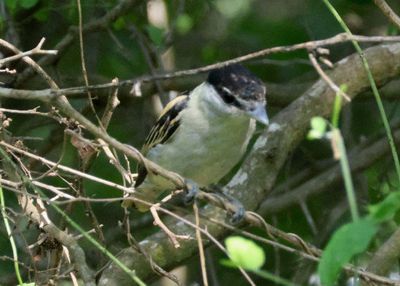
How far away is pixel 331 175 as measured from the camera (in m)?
4.71

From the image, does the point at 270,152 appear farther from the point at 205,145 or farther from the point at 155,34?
the point at 155,34

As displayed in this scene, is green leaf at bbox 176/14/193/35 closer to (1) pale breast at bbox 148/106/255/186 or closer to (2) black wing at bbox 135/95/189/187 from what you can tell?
(2) black wing at bbox 135/95/189/187

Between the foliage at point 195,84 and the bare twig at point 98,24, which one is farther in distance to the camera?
the foliage at point 195,84

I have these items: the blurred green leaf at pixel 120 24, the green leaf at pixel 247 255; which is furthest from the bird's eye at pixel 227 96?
the green leaf at pixel 247 255

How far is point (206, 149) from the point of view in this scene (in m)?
3.53

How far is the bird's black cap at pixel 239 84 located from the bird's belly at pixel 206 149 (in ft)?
0.52

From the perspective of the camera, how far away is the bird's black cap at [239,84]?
3.25 m

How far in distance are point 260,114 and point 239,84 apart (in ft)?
0.61

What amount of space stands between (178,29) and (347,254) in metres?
3.40

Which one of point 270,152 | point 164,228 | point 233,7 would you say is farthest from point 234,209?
point 233,7

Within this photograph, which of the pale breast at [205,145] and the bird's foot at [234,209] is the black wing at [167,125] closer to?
the pale breast at [205,145]

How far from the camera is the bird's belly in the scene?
11.5 ft

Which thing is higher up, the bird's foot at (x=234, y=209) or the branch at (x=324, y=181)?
the bird's foot at (x=234, y=209)

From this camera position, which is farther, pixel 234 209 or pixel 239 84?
pixel 239 84
